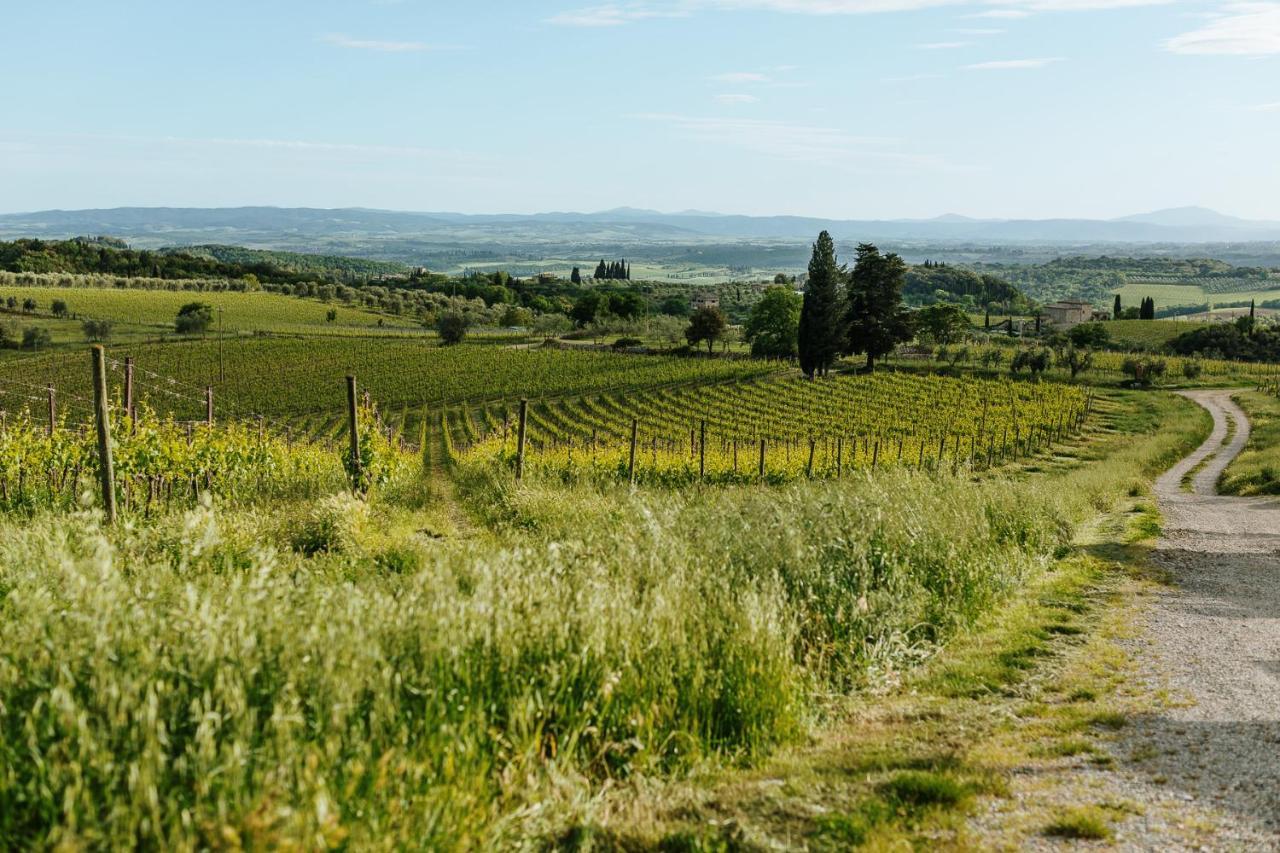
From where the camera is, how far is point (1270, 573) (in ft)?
46.7

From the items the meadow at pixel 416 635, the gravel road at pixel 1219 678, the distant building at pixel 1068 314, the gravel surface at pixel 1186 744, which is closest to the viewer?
the meadow at pixel 416 635

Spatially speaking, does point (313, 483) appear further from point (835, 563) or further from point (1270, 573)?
point (1270, 573)

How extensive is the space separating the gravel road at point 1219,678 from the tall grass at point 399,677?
2.03 metres

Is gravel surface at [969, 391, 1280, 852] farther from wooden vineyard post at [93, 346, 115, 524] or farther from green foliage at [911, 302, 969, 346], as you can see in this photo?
green foliage at [911, 302, 969, 346]

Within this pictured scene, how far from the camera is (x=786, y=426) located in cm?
5106

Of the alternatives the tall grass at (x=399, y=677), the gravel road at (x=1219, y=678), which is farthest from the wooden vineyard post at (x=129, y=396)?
the gravel road at (x=1219, y=678)

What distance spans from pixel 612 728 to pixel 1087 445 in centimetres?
4691

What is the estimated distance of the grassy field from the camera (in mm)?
87312

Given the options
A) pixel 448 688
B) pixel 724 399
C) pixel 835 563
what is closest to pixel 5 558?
pixel 448 688

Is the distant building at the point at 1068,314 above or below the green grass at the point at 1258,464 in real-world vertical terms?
above

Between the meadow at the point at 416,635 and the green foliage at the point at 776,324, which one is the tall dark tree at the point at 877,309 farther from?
the meadow at the point at 416,635

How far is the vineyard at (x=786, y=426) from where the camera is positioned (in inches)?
1229

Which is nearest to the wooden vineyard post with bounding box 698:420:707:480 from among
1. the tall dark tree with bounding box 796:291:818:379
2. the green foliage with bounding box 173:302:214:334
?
the tall dark tree with bounding box 796:291:818:379

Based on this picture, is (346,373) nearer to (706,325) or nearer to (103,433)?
(706,325)
